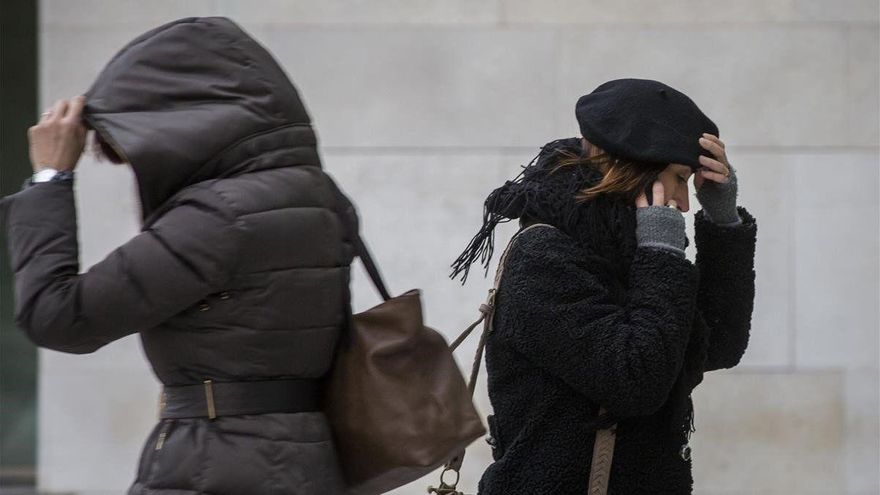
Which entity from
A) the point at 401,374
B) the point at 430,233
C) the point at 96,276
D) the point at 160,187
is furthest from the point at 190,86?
the point at 430,233

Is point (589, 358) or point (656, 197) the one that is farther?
point (656, 197)

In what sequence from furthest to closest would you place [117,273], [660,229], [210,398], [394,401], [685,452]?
[685,452] < [660,229] < [394,401] < [210,398] < [117,273]

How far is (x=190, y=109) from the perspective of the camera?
2494 mm

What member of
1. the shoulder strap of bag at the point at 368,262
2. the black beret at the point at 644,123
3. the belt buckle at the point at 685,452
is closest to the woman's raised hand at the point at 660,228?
the black beret at the point at 644,123

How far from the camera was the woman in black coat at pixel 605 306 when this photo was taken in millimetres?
2645

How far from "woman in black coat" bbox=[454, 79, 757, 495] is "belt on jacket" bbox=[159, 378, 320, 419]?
0.48 meters

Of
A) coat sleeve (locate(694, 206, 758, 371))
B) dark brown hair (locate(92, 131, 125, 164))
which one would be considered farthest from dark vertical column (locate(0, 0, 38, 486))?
coat sleeve (locate(694, 206, 758, 371))

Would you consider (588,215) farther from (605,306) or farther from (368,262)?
(368,262)

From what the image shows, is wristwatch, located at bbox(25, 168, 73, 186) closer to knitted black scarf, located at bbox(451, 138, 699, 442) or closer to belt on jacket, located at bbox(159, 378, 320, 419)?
belt on jacket, located at bbox(159, 378, 320, 419)

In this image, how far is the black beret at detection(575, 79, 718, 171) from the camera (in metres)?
2.73

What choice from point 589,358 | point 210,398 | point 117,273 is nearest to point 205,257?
point 117,273

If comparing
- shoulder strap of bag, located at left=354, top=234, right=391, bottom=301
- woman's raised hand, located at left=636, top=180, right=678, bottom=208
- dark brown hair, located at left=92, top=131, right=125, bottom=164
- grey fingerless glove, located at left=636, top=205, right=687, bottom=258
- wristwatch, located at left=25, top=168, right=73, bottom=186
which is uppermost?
dark brown hair, located at left=92, top=131, right=125, bottom=164

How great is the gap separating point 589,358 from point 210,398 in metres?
0.73

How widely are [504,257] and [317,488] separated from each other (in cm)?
63
